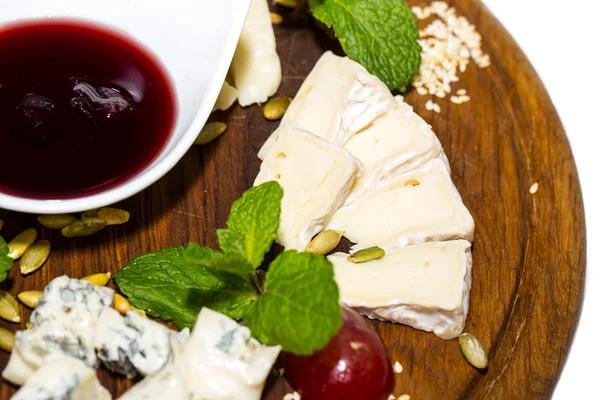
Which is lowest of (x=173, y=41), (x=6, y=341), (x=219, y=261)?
(x=6, y=341)

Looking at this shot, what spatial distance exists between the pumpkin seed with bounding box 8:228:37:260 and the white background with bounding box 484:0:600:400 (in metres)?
1.89

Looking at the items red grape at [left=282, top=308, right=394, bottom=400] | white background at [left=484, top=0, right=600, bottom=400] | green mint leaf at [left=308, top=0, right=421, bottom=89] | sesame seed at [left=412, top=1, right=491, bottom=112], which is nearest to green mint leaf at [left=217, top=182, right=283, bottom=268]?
red grape at [left=282, top=308, right=394, bottom=400]

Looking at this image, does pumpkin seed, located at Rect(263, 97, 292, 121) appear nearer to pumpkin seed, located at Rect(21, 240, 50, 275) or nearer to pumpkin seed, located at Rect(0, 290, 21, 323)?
pumpkin seed, located at Rect(21, 240, 50, 275)

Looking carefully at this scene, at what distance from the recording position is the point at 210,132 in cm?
258

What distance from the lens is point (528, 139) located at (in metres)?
2.72

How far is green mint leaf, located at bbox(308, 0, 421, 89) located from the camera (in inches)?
106

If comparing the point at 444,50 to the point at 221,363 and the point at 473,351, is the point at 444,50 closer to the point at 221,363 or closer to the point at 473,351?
the point at 473,351

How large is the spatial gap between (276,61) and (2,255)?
1154 millimetres

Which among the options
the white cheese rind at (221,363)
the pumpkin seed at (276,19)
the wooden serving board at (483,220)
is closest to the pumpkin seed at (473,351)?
the wooden serving board at (483,220)

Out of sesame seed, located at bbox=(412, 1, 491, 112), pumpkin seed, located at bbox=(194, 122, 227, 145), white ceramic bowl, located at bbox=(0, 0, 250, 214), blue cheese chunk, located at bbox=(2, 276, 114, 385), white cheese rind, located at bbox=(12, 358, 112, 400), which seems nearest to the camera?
white cheese rind, located at bbox=(12, 358, 112, 400)

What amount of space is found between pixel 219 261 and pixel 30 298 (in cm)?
62

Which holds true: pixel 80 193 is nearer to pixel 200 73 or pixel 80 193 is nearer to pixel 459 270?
pixel 200 73

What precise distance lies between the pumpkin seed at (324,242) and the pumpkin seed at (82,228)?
0.64 m

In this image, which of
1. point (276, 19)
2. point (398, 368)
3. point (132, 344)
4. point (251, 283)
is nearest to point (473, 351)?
point (398, 368)
